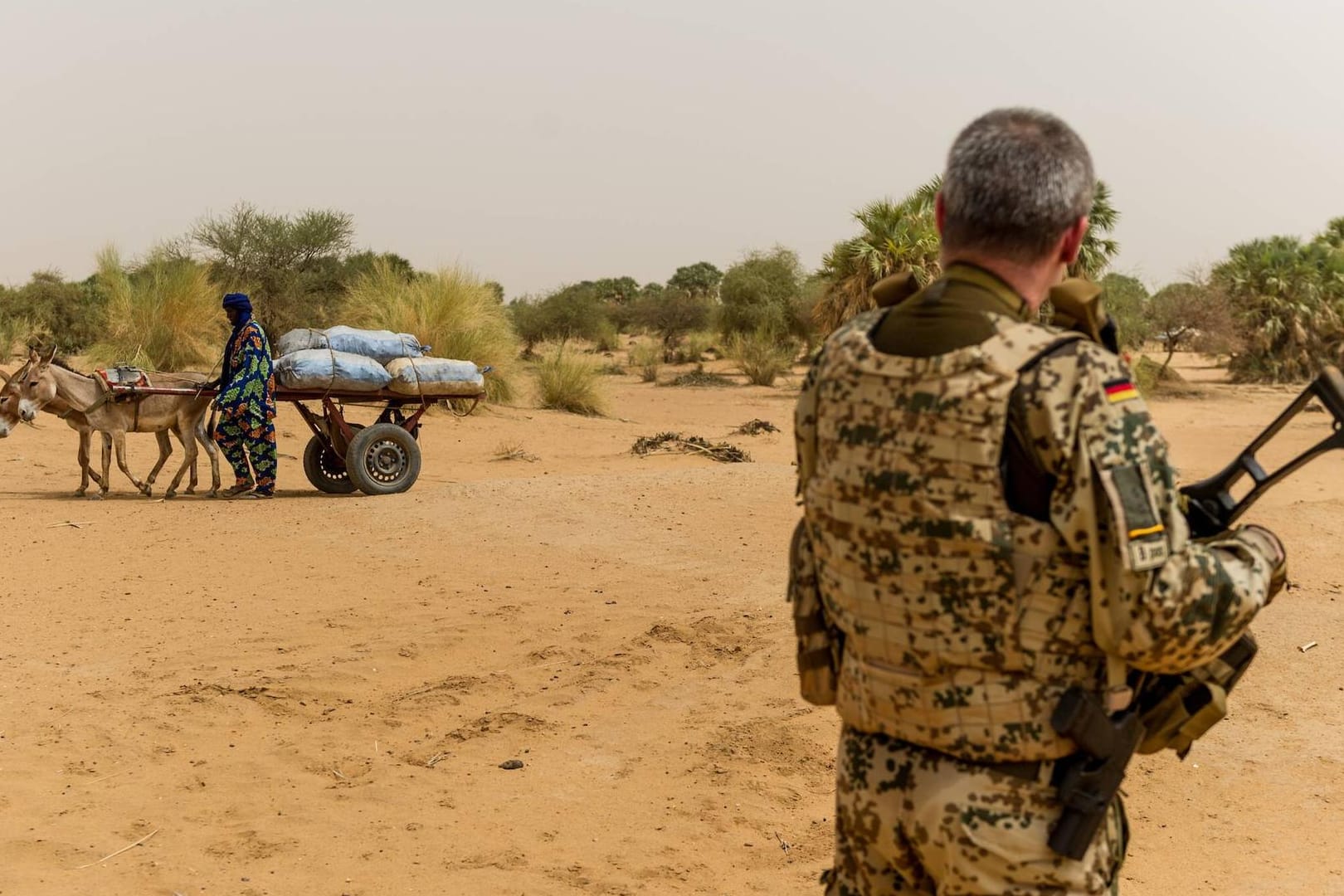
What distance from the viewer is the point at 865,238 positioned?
2508cm

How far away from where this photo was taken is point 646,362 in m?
37.0

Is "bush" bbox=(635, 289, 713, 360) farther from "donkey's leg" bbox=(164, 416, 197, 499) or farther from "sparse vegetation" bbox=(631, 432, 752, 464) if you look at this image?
"donkey's leg" bbox=(164, 416, 197, 499)

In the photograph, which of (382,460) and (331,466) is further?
(331,466)

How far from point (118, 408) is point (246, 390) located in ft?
4.76

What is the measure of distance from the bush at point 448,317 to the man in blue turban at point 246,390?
29.1 feet

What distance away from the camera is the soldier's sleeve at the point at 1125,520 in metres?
2.02

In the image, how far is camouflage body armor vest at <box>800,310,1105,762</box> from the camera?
2.10 m

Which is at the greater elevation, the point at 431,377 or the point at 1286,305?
the point at 1286,305

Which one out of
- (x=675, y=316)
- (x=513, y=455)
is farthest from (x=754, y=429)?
(x=675, y=316)

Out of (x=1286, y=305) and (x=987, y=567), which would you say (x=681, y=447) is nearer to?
(x=987, y=567)

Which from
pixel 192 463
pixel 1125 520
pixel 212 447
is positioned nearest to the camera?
pixel 1125 520

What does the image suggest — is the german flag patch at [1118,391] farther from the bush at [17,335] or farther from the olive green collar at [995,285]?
the bush at [17,335]

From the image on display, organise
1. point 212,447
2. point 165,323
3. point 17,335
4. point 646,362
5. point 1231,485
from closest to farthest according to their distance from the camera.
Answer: point 1231,485 → point 212,447 → point 165,323 → point 17,335 → point 646,362

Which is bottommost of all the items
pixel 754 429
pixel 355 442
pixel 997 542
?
pixel 754 429
